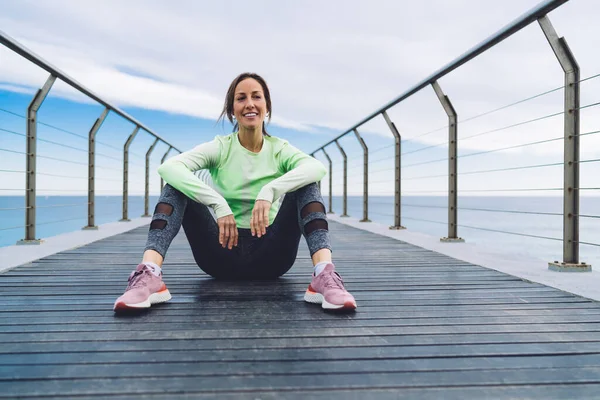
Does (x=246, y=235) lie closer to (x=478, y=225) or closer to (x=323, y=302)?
(x=323, y=302)

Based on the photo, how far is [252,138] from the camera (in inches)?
60.4

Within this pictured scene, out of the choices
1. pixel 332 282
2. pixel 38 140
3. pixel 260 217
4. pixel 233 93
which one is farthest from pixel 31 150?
pixel 332 282

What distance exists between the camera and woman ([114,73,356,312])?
1308 millimetres

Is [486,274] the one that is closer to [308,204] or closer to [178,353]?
[308,204]

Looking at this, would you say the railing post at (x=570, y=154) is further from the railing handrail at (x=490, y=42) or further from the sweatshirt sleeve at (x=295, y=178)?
the sweatshirt sleeve at (x=295, y=178)

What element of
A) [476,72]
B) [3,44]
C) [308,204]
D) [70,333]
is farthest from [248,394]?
[476,72]

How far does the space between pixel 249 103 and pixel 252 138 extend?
0.39 ft

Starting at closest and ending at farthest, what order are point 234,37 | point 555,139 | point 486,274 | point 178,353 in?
point 178,353, point 486,274, point 555,139, point 234,37

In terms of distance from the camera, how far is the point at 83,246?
8.76ft

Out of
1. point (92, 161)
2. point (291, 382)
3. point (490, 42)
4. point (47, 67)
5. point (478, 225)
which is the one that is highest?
point (490, 42)

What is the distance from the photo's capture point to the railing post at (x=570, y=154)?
185cm

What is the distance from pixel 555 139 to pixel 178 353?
1.85 metres

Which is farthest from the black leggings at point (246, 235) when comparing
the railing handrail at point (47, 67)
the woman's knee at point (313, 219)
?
the railing handrail at point (47, 67)

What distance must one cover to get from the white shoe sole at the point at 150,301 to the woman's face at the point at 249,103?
60cm
